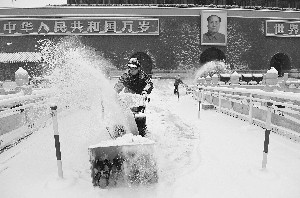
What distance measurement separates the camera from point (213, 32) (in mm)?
26875

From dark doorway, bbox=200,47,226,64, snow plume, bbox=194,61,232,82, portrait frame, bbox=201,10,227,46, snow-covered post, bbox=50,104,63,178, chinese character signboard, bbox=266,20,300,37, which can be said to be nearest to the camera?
snow-covered post, bbox=50,104,63,178

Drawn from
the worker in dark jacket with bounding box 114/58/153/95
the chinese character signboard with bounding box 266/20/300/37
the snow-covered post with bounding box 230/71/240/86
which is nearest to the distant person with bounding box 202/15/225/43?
the chinese character signboard with bounding box 266/20/300/37

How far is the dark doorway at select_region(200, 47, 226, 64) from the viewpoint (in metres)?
28.9

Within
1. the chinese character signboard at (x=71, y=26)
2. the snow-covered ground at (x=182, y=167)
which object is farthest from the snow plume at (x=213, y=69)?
the snow-covered ground at (x=182, y=167)

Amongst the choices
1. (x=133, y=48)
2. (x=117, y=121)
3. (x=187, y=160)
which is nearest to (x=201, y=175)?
(x=187, y=160)

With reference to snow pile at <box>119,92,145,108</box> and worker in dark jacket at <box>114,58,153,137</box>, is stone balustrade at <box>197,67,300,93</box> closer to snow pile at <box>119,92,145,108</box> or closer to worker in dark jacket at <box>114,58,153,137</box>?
worker in dark jacket at <box>114,58,153,137</box>

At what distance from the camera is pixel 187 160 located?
3963mm

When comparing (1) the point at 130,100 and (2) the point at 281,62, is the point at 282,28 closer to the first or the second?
(2) the point at 281,62

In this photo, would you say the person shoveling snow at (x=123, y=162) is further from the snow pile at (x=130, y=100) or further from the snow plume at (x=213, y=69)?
the snow plume at (x=213, y=69)

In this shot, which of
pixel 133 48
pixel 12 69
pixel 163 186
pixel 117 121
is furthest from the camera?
pixel 133 48

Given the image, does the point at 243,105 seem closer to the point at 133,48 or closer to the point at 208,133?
the point at 208,133

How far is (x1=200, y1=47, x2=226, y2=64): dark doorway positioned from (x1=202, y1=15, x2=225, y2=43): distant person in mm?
1824

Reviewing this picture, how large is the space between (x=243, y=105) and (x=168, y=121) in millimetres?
2496

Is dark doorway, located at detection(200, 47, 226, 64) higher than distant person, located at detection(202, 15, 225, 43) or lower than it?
lower
